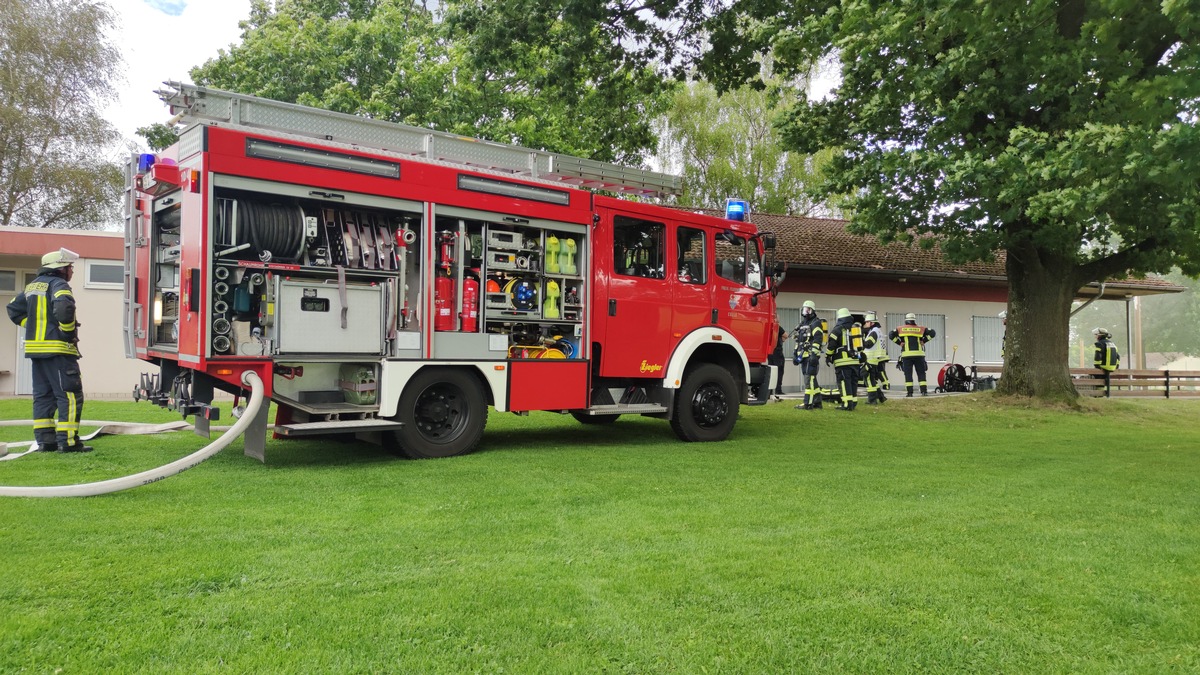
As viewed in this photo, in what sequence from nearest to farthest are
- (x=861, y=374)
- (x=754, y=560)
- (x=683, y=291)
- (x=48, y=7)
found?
(x=754, y=560)
(x=683, y=291)
(x=861, y=374)
(x=48, y=7)

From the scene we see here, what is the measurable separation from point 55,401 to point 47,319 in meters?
0.75

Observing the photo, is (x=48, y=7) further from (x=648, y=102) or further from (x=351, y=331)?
(x=351, y=331)

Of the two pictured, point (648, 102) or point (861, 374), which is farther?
point (648, 102)

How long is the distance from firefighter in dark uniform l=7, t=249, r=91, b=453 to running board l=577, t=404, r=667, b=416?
4813 mm

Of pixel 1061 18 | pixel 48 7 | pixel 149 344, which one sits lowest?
pixel 149 344

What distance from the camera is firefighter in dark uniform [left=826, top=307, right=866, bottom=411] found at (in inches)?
568

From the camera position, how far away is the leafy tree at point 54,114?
2627 cm

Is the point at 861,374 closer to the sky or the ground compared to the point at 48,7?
closer to the ground

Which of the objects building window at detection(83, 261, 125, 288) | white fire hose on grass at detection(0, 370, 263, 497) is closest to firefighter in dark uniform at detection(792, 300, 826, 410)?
white fire hose on grass at detection(0, 370, 263, 497)

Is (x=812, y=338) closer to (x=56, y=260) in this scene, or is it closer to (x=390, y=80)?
(x=56, y=260)

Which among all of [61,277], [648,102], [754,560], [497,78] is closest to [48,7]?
[497,78]

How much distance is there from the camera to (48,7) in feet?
88.6

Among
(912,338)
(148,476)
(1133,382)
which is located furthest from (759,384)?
(1133,382)

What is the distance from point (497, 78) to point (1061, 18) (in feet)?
53.4
